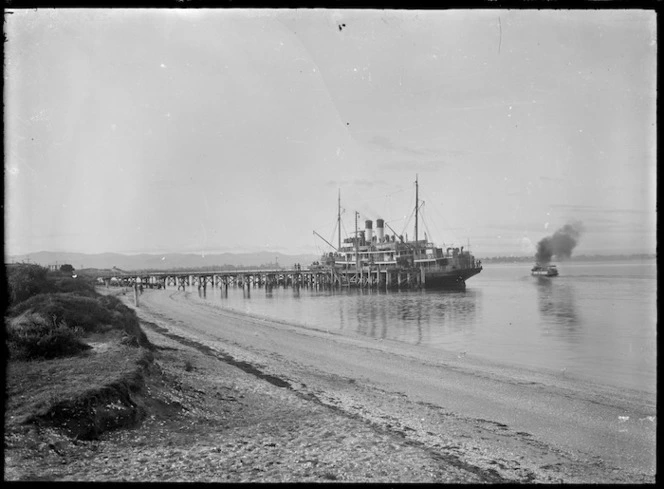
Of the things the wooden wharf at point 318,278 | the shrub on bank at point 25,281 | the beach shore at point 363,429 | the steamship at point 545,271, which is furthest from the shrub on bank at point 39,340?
→ the steamship at point 545,271

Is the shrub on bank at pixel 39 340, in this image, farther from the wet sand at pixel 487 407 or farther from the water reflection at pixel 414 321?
the water reflection at pixel 414 321

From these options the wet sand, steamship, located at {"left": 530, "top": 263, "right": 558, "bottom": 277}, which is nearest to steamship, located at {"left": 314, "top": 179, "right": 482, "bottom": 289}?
steamship, located at {"left": 530, "top": 263, "right": 558, "bottom": 277}

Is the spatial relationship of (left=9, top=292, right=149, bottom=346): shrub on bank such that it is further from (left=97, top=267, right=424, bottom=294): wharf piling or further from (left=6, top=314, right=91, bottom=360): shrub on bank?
(left=97, top=267, right=424, bottom=294): wharf piling

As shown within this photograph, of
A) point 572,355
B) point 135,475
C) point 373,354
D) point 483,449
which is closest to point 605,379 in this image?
point 572,355

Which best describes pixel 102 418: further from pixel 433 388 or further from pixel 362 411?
pixel 433 388

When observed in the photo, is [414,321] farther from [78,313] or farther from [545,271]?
[545,271]

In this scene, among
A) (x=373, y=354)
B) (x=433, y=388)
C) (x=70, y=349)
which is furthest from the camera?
(x=373, y=354)
